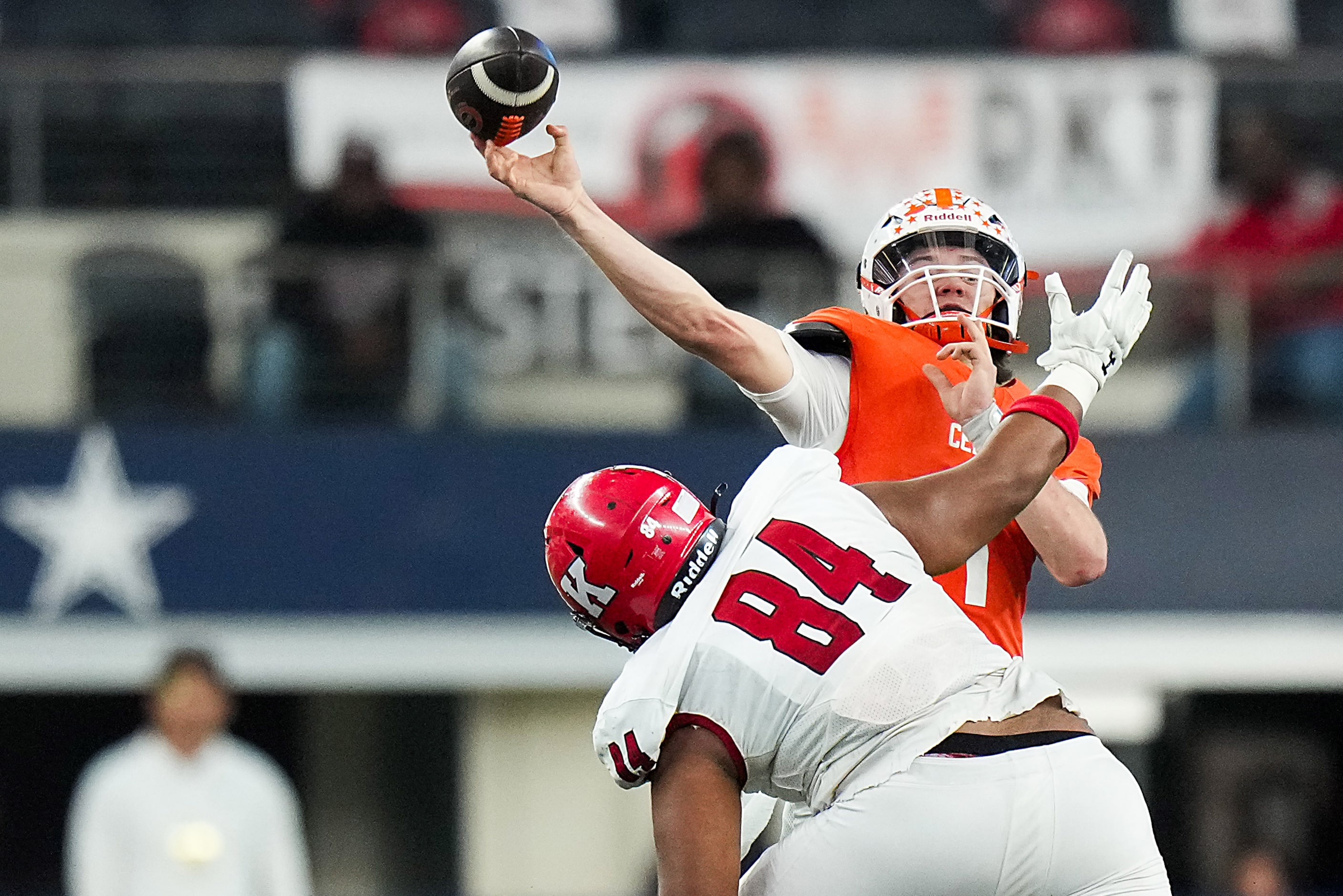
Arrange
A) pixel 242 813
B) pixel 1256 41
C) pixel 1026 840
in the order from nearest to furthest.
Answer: pixel 1026 840 < pixel 242 813 < pixel 1256 41

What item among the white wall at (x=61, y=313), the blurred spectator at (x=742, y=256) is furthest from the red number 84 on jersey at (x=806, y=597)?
the white wall at (x=61, y=313)

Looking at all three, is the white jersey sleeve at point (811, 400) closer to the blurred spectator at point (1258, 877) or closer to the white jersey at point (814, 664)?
the white jersey at point (814, 664)

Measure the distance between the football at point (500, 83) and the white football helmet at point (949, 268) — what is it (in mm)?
834

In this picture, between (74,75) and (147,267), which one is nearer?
(147,267)

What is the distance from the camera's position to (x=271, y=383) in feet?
29.4

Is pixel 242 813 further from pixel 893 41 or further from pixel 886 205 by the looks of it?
pixel 893 41

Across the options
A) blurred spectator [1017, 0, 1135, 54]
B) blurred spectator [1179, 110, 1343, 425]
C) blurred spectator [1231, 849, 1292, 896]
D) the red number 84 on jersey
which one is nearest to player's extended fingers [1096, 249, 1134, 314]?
the red number 84 on jersey

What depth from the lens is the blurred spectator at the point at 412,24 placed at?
426 inches

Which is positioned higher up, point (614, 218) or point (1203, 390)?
point (614, 218)

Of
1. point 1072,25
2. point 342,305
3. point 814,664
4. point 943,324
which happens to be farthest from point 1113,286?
point 1072,25

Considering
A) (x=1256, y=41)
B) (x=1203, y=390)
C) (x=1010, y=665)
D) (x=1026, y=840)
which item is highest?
(x=1256, y=41)

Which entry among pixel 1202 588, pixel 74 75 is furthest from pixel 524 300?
pixel 1202 588

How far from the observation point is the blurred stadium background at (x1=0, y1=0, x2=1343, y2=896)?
8938 millimetres

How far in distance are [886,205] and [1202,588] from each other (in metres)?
2.23
